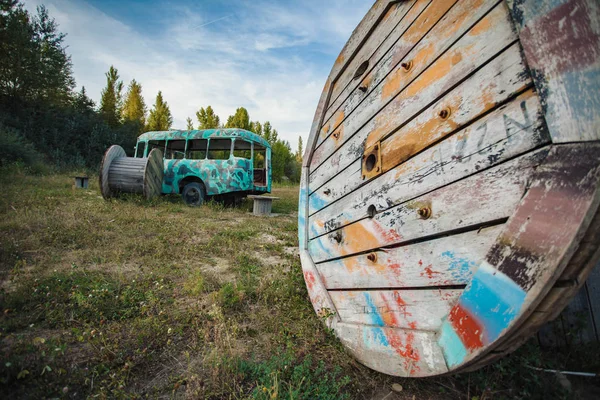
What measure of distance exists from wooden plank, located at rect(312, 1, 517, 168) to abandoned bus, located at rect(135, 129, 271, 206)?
656cm

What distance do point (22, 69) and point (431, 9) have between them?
2546 cm

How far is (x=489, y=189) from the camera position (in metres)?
0.95

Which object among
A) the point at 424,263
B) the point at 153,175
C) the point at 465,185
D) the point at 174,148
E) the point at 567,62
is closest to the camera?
the point at 567,62

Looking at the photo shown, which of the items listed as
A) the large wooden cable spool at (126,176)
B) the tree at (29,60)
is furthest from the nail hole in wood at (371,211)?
the tree at (29,60)

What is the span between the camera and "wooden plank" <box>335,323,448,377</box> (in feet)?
3.37

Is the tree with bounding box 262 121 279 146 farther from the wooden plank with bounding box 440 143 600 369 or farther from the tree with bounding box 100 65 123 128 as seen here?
the wooden plank with bounding box 440 143 600 369

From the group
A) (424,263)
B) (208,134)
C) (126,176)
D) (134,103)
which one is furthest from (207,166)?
(134,103)

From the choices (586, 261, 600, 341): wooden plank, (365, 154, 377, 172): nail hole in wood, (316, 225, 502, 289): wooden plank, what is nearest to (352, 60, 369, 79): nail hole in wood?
(365, 154, 377, 172): nail hole in wood

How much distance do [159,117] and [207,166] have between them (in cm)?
2647

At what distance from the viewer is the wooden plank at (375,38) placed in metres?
1.74

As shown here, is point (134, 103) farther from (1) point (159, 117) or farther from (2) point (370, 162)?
(2) point (370, 162)

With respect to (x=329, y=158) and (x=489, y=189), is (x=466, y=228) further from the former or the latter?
(x=329, y=158)

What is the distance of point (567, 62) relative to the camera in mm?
743

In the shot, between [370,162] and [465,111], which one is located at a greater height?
[465,111]
